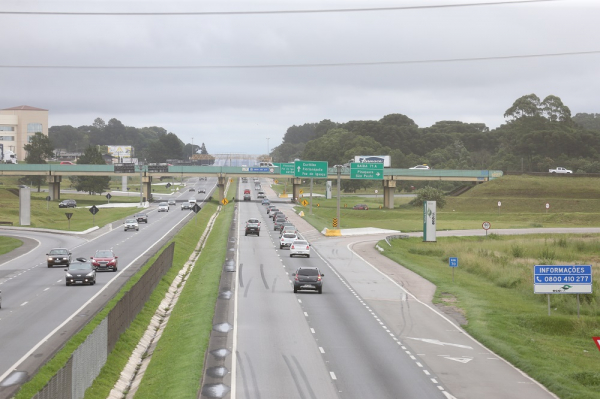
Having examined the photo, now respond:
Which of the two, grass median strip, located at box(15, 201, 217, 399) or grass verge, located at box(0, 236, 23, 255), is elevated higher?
grass median strip, located at box(15, 201, 217, 399)

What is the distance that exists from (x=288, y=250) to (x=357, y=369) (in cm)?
4389

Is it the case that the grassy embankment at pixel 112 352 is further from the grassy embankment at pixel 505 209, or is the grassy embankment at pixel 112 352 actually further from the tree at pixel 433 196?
the tree at pixel 433 196

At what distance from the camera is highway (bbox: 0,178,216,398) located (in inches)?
1038

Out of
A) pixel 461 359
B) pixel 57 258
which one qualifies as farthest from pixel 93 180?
pixel 461 359

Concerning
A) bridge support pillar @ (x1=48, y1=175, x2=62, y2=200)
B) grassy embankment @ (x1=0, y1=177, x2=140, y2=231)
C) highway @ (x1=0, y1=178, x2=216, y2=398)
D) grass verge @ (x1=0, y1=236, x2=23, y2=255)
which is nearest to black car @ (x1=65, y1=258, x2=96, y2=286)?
highway @ (x1=0, y1=178, x2=216, y2=398)

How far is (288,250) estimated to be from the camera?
6938cm

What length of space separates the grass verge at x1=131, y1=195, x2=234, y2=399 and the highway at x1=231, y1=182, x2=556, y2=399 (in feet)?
4.53

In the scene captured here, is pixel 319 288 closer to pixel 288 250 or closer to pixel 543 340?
pixel 543 340

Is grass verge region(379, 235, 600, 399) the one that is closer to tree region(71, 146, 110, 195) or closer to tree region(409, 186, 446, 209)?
tree region(409, 186, 446, 209)

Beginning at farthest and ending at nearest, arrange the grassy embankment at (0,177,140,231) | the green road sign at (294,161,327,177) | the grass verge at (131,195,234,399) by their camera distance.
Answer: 1. the green road sign at (294,161,327,177)
2. the grassy embankment at (0,177,140,231)
3. the grass verge at (131,195,234,399)

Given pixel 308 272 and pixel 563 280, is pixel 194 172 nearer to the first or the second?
pixel 308 272

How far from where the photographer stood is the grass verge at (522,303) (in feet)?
89.9

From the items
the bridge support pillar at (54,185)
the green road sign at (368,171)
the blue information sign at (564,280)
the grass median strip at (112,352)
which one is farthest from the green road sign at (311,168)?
the blue information sign at (564,280)

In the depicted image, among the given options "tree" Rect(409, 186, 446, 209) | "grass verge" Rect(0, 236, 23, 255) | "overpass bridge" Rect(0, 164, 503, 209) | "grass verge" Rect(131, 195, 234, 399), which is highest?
"overpass bridge" Rect(0, 164, 503, 209)
